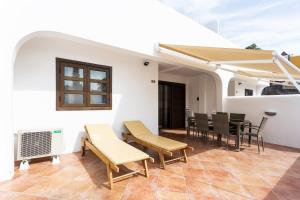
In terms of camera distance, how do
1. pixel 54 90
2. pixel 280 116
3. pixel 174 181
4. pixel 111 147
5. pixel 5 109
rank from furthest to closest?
pixel 280 116 < pixel 54 90 < pixel 111 147 < pixel 174 181 < pixel 5 109

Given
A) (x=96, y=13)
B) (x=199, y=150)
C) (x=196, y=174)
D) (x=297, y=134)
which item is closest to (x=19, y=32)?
(x=96, y=13)

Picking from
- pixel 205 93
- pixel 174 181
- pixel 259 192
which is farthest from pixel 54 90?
pixel 205 93

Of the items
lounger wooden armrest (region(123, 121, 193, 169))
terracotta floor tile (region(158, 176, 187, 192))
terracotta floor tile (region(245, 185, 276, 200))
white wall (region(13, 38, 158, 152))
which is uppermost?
white wall (region(13, 38, 158, 152))

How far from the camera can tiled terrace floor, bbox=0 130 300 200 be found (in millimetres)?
4254

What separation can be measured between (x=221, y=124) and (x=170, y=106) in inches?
269

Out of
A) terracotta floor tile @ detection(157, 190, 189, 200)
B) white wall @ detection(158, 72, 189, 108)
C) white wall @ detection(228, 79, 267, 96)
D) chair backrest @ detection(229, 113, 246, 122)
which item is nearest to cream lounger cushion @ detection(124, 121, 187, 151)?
terracotta floor tile @ detection(157, 190, 189, 200)

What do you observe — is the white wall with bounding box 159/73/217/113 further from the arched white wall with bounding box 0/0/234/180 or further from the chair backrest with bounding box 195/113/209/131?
the chair backrest with bounding box 195/113/209/131

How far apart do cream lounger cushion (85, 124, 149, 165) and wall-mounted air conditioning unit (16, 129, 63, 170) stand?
3.78 feet

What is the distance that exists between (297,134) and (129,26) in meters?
9.83

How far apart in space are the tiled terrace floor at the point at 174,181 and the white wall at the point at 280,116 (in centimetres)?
260

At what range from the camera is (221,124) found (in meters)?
8.54

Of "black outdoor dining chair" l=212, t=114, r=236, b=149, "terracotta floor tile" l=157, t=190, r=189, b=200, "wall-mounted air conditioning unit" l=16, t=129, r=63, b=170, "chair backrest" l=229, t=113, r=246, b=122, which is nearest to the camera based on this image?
"terracotta floor tile" l=157, t=190, r=189, b=200

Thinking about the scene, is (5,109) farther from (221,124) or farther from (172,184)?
(221,124)

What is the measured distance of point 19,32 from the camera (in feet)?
16.3
